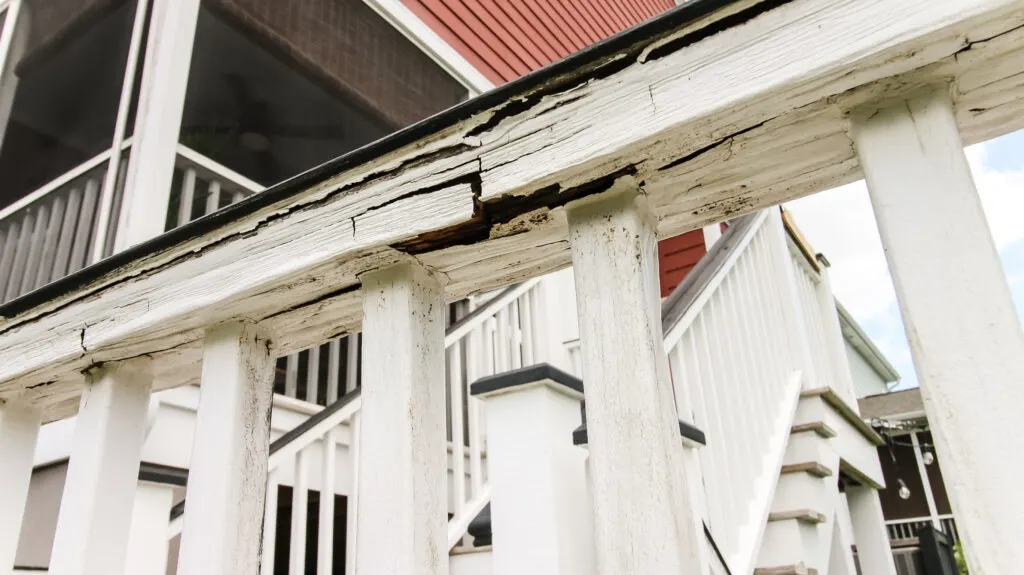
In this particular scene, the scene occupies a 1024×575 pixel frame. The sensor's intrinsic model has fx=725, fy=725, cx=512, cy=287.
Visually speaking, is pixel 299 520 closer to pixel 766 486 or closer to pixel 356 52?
pixel 766 486

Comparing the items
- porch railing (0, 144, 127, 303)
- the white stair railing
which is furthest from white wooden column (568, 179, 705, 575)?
porch railing (0, 144, 127, 303)

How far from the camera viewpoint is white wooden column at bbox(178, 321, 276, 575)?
0.71 metres

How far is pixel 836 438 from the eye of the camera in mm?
2986

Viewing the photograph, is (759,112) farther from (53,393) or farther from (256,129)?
(256,129)

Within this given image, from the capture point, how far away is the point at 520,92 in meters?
0.65

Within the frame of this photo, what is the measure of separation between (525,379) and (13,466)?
2.41 feet

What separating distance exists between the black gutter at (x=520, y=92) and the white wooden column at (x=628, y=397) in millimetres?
105

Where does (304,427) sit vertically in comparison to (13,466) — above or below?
above

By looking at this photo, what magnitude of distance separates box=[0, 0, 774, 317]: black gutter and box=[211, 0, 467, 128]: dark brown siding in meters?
3.30

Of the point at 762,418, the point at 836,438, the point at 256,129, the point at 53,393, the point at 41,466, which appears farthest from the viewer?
the point at 256,129

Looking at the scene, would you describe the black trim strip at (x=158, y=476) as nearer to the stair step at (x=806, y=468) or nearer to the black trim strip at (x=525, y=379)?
the black trim strip at (x=525, y=379)

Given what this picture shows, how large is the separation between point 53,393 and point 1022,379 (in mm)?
1057

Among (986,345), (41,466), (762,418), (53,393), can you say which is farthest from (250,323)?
(762,418)

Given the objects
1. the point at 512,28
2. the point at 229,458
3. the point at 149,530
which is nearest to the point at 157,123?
the point at 149,530
